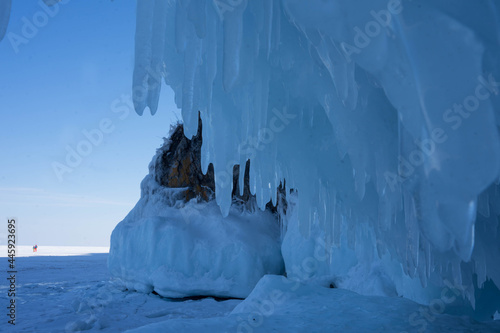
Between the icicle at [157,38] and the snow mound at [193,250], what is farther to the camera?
the snow mound at [193,250]

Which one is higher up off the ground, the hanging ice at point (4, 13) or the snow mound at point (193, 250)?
the hanging ice at point (4, 13)

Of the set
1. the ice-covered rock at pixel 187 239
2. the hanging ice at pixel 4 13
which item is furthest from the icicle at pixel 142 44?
the ice-covered rock at pixel 187 239

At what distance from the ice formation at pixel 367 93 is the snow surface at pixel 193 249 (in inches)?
191

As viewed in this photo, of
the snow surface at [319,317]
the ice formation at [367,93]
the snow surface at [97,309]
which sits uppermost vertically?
the ice formation at [367,93]

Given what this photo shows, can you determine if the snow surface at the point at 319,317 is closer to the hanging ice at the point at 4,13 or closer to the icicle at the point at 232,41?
the icicle at the point at 232,41

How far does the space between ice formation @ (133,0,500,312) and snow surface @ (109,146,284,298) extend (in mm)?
4854

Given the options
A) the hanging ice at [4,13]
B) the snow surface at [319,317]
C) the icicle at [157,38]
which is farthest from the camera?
the snow surface at [319,317]

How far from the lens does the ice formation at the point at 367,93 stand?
136 centimetres

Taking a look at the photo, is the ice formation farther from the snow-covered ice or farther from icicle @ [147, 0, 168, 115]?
the snow-covered ice

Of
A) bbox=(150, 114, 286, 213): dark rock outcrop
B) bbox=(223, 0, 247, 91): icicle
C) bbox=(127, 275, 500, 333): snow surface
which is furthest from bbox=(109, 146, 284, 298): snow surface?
bbox=(223, 0, 247, 91): icicle

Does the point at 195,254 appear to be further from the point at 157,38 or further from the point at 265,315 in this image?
the point at 157,38

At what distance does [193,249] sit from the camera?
8.05 meters

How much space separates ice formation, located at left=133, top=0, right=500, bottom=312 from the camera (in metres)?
1.36

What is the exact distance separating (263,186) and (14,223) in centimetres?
432
